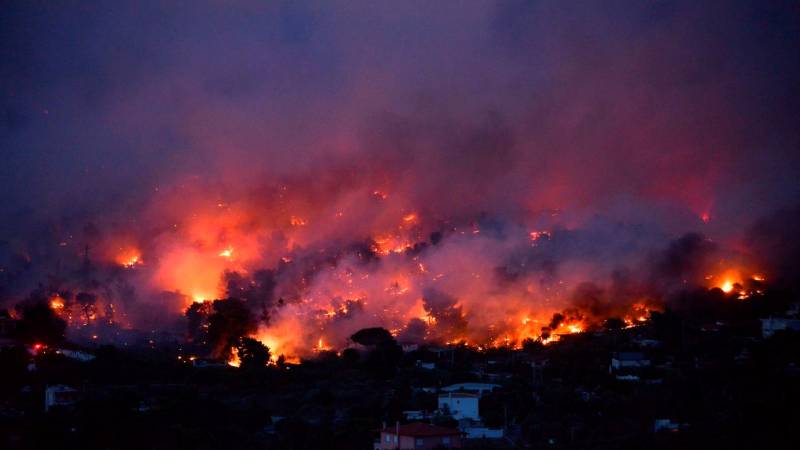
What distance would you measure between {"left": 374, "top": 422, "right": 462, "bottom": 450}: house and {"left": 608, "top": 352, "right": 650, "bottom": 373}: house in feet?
41.8

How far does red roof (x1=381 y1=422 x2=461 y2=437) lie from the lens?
32094mm

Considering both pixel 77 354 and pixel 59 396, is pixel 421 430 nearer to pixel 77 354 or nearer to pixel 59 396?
pixel 59 396

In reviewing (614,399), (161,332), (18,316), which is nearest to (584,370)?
(614,399)

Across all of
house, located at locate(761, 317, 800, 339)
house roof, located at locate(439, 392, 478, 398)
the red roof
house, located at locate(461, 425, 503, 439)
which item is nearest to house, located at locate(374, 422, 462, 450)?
the red roof

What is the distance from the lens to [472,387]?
41.5 metres

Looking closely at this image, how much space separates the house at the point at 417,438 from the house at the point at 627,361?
12.7m

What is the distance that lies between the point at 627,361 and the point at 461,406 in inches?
366

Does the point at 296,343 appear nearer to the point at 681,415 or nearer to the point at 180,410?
the point at 180,410

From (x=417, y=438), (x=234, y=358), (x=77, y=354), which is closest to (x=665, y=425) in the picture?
(x=417, y=438)

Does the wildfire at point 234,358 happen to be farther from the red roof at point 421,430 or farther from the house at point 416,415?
the red roof at point 421,430

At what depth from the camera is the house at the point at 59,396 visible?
37.7 m

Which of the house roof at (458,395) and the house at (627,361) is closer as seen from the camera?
the house roof at (458,395)

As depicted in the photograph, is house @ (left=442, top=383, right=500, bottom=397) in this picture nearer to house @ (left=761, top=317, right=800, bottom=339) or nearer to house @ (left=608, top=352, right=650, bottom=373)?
house @ (left=608, top=352, right=650, bottom=373)

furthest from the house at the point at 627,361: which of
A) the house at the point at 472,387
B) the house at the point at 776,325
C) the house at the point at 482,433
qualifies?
the house at the point at 482,433
